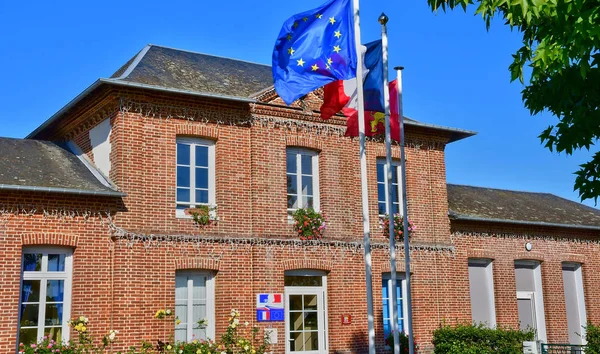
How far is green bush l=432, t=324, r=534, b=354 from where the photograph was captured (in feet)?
55.6

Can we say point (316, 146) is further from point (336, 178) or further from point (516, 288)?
point (516, 288)

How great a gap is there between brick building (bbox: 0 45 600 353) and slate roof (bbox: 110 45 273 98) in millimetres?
59

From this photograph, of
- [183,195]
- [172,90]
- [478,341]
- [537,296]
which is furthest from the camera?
[537,296]

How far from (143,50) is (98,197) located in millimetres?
4548

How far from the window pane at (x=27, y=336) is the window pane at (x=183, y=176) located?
3.87 meters

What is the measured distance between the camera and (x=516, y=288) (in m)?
20.3

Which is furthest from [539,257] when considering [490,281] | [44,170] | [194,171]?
[44,170]

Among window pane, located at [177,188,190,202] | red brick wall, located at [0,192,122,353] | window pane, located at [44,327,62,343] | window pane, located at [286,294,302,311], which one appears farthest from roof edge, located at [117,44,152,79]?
window pane, located at [286,294,302,311]

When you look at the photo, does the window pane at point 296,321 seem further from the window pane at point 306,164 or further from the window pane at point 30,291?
the window pane at point 30,291

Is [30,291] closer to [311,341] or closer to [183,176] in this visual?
[183,176]

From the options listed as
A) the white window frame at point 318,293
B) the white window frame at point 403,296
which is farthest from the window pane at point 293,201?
the white window frame at point 403,296

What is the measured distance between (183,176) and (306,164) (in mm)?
2993

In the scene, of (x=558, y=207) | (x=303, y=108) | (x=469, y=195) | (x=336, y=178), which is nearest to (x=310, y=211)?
(x=336, y=178)

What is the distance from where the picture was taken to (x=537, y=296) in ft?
67.7
